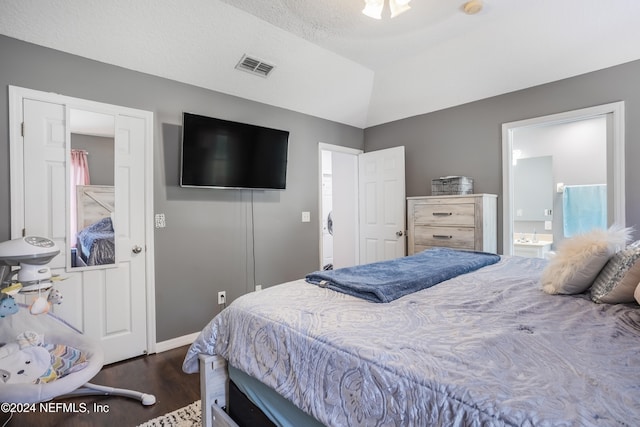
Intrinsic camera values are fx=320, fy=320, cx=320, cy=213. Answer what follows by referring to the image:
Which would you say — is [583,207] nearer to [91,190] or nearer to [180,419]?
[180,419]

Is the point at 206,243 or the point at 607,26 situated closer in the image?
the point at 607,26

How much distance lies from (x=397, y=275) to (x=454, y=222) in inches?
76.0

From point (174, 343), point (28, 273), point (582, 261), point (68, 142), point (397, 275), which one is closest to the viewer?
point (582, 261)

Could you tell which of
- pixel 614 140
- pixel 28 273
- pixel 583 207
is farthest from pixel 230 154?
pixel 583 207

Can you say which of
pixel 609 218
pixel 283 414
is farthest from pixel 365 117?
pixel 283 414

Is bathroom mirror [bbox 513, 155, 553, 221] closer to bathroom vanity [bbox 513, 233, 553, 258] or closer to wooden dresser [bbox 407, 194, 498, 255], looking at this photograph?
bathroom vanity [bbox 513, 233, 553, 258]

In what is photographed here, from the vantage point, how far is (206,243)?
3.12 m

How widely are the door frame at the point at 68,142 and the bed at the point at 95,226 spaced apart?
0.26 metres

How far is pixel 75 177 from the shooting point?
8.00 ft

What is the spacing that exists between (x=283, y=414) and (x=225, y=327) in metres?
0.47

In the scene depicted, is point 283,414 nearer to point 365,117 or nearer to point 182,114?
point 182,114

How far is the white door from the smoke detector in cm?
162

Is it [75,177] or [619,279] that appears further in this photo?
[75,177]

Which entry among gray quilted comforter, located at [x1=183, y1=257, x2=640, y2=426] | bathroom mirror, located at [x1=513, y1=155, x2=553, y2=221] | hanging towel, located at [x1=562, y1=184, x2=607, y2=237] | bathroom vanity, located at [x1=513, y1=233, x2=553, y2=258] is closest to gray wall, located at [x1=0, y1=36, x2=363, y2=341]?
gray quilted comforter, located at [x1=183, y1=257, x2=640, y2=426]
